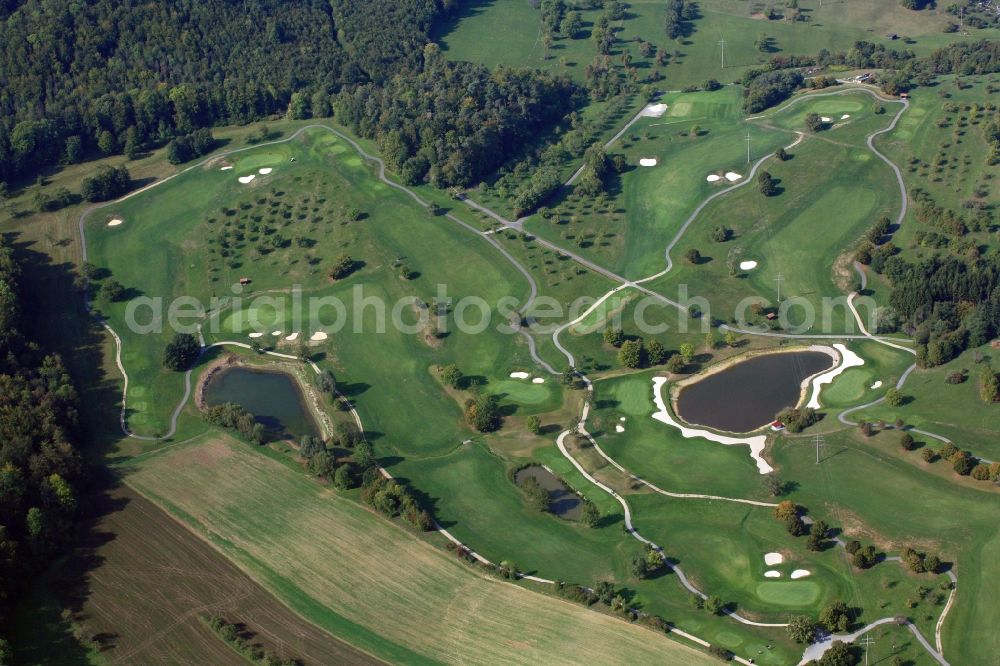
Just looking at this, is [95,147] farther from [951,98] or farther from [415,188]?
[951,98]

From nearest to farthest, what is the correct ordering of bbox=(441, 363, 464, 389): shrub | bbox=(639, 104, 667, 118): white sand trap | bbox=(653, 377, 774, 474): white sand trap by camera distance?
bbox=(653, 377, 774, 474): white sand trap
bbox=(441, 363, 464, 389): shrub
bbox=(639, 104, 667, 118): white sand trap

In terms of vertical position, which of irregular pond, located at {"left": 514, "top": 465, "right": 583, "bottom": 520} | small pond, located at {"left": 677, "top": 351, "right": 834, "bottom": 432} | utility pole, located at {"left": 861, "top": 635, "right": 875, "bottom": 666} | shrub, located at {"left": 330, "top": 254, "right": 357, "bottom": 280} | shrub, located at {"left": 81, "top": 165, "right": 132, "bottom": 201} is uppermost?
shrub, located at {"left": 81, "top": 165, "right": 132, "bottom": 201}

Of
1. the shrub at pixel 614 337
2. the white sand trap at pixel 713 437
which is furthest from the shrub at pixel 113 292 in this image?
the white sand trap at pixel 713 437

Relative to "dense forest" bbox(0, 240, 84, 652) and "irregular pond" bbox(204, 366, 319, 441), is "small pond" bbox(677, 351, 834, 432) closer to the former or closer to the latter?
"irregular pond" bbox(204, 366, 319, 441)

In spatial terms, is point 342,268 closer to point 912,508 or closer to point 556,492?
point 556,492

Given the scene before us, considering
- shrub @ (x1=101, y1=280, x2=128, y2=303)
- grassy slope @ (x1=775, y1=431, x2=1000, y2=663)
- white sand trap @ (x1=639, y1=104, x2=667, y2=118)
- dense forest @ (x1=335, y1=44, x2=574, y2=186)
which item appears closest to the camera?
grassy slope @ (x1=775, y1=431, x2=1000, y2=663)

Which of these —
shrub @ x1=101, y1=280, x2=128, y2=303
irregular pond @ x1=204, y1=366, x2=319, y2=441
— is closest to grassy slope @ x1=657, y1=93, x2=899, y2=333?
irregular pond @ x1=204, y1=366, x2=319, y2=441
